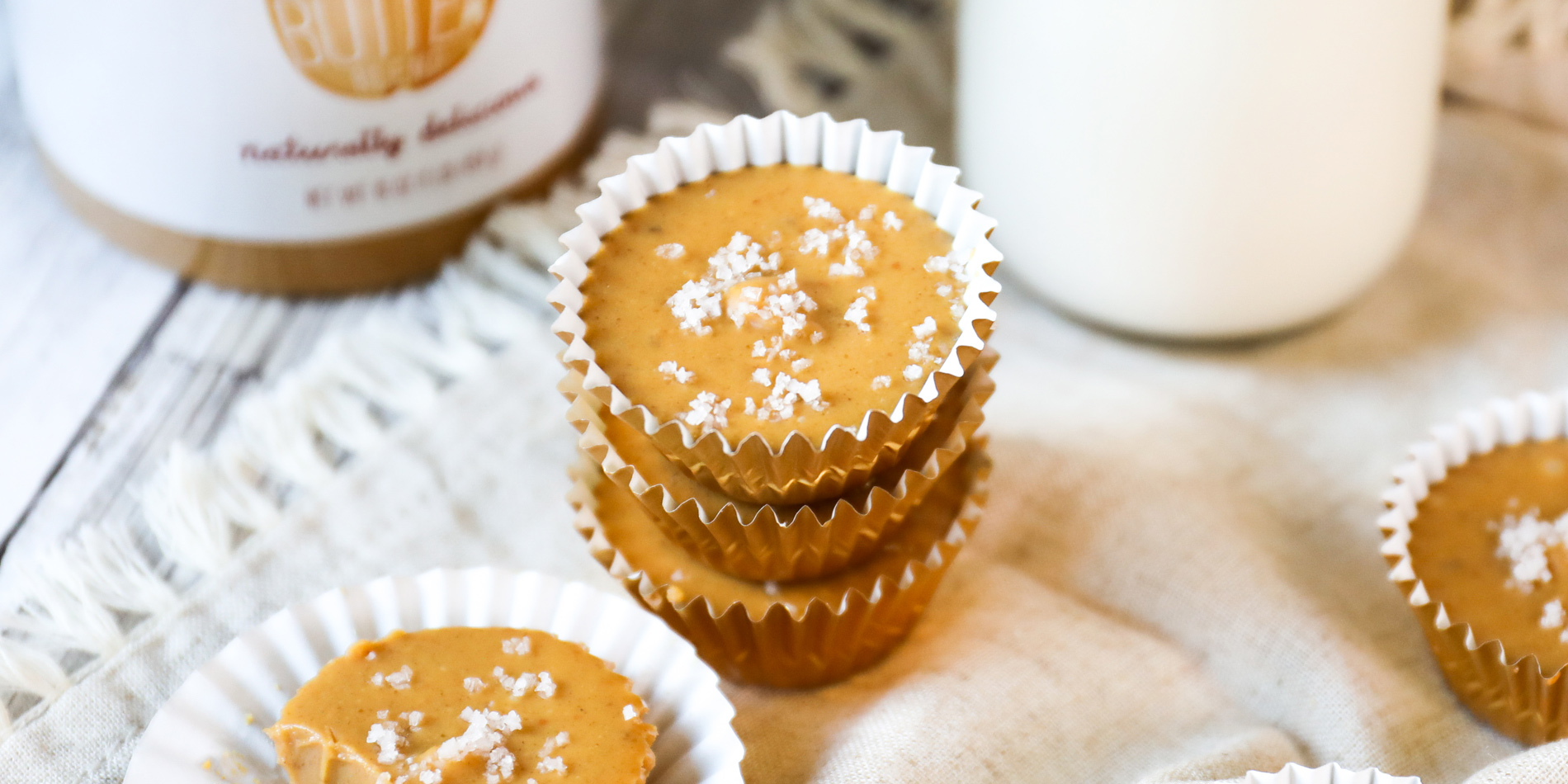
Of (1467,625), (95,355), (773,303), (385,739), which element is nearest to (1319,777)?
(1467,625)

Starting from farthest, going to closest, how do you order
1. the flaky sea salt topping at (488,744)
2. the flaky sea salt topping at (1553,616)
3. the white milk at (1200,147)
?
the white milk at (1200,147) < the flaky sea salt topping at (1553,616) < the flaky sea salt topping at (488,744)

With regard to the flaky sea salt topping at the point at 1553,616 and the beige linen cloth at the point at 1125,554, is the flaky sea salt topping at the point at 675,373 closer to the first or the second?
the beige linen cloth at the point at 1125,554

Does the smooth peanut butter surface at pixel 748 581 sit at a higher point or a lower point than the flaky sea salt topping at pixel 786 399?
lower

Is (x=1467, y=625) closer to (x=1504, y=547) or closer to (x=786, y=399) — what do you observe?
(x=1504, y=547)

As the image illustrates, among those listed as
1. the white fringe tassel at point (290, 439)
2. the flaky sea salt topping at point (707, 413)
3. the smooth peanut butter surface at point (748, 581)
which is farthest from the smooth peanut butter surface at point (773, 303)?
the white fringe tassel at point (290, 439)

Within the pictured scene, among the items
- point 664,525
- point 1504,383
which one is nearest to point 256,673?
point 664,525

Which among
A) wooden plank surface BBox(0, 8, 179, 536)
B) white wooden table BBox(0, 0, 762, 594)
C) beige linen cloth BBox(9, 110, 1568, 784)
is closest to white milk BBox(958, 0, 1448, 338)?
beige linen cloth BBox(9, 110, 1568, 784)
